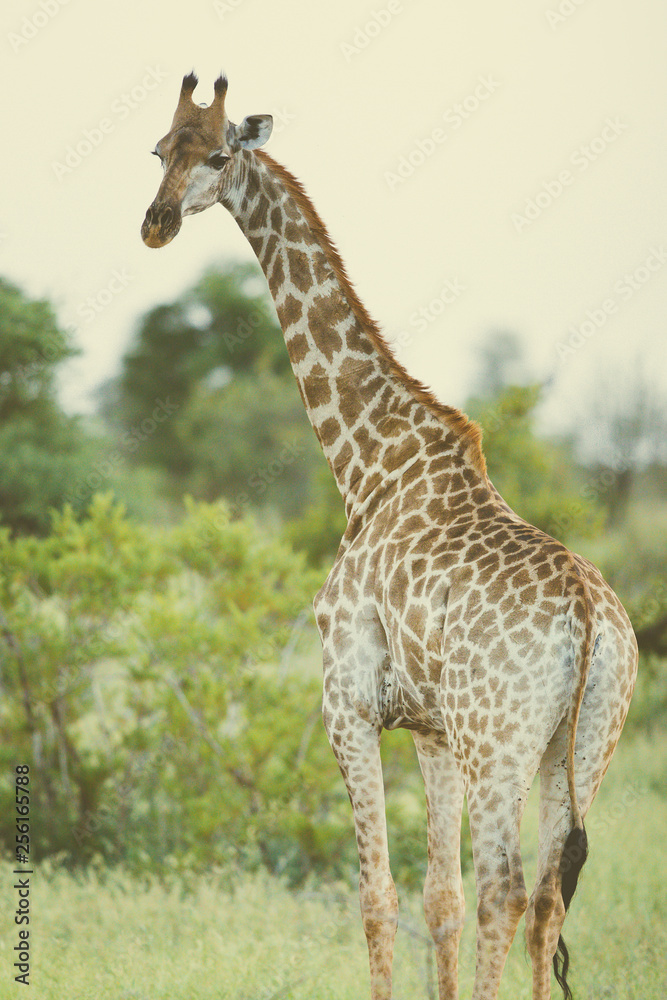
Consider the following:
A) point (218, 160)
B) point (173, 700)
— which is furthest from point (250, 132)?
point (173, 700)

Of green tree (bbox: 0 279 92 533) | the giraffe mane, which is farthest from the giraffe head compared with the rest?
green tree (bbox: 0 279 92 533)

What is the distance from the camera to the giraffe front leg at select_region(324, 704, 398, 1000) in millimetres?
3145

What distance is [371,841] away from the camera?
3.14 metres

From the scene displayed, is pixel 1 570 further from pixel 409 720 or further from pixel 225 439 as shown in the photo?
pixel 225 439

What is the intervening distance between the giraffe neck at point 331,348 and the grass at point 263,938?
2.64 m

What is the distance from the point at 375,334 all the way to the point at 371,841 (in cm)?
195

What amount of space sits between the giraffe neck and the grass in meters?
2.64

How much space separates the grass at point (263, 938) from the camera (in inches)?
173

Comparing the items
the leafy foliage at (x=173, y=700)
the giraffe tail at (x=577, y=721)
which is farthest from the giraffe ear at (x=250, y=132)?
the leafy foliage at (x=173, y=700)

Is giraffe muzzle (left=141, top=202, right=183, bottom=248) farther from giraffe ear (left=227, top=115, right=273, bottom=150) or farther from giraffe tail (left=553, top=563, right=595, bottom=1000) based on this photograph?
giraffe tail (left=553, top=563, right=595, bottom=1000)

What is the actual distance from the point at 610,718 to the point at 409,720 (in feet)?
2.37

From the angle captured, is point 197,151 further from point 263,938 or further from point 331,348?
point 263,938

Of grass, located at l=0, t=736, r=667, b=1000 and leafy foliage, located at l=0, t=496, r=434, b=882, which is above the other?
leafy foliage, located at l=0, t=496, r=434, b=882

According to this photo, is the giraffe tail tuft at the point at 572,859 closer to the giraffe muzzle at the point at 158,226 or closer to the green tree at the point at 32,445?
the giraffe muzzle at the point at 158,226
